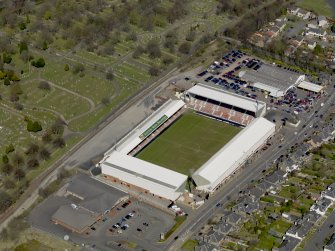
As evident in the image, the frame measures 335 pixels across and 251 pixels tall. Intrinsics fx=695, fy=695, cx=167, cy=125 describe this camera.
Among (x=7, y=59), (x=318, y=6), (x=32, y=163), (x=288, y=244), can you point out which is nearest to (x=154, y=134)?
(x=32, y=163)

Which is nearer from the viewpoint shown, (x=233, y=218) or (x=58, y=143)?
(x=233, y=218)

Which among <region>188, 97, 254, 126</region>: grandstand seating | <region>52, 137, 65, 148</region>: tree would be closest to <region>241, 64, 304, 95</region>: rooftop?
<region>188, 97, 254, 126</region>: grandstand seating

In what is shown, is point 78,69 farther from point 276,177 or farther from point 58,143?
point 276,177

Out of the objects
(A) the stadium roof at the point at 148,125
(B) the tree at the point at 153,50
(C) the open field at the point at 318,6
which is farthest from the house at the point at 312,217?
(C) the open field at the point at 318,6

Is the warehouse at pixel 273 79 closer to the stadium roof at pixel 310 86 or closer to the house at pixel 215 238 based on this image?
the stadium roof at pixel 310 86

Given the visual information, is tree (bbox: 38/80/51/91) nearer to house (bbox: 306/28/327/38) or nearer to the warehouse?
the warehouse
